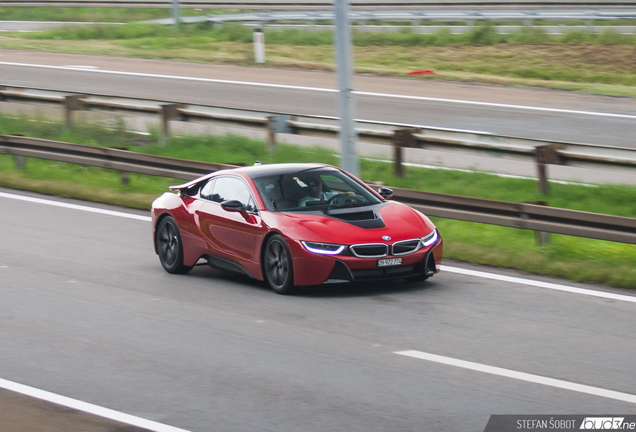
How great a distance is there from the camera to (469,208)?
508 inches

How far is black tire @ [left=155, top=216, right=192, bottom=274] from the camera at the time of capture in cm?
1195

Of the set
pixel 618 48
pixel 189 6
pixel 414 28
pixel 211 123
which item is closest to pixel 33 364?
pixel 211 123

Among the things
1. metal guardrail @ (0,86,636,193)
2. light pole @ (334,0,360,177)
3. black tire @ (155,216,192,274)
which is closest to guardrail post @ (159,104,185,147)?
metal guardrail @ (0,86,636,193)

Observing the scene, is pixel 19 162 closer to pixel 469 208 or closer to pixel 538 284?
pixel 469 208

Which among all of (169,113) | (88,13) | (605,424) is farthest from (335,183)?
(88,13)

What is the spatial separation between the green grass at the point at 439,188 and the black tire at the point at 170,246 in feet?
10.8

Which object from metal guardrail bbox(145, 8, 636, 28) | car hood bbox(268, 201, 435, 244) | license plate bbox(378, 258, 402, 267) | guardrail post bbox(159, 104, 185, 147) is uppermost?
car hood bbox(268, 201, 435, 244)

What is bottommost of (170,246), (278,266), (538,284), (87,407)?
(538,284)

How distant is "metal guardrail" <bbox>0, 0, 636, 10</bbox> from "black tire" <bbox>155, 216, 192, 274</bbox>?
2287 centimetres

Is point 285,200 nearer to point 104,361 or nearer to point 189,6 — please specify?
point 104,361

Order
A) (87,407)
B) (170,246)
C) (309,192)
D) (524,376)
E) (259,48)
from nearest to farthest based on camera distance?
(87,407) < (524,376) < (309,192) < (170,246) < (259,48)

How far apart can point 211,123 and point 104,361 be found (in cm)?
1147

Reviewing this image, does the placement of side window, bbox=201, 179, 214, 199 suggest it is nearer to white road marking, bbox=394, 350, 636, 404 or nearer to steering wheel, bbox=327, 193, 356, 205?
steering wheel, bbox=327, 193, 356, 205

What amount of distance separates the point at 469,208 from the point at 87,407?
270 inches
